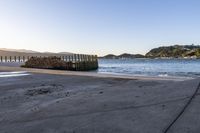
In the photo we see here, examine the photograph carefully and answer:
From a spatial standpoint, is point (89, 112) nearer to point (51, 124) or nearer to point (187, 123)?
point (51, 124)

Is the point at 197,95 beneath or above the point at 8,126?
above

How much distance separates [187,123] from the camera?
5203 mm

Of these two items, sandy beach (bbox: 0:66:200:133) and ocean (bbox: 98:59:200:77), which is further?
ocean (bbox: 98:59:200:77)

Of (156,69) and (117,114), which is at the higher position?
(117,114)

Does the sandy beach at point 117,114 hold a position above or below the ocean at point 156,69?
above

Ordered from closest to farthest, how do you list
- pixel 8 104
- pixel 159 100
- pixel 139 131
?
pixel 139 131, pixel 159 100, pixel 8 104

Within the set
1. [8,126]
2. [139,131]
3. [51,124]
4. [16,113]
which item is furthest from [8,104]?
[139,131]

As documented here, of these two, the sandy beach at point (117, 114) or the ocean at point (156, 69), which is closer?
the sandy beach at point (117, 114)

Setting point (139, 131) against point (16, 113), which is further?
point (16, 113)

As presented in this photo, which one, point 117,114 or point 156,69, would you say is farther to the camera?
point 156,69

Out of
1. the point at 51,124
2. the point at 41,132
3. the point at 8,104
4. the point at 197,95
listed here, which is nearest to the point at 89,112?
the point at 51,124

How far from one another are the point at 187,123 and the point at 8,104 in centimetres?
538

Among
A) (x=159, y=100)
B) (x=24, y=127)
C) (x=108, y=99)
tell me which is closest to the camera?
(x=24, y=127)

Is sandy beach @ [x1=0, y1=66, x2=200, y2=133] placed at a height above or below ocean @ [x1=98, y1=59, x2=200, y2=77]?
above
